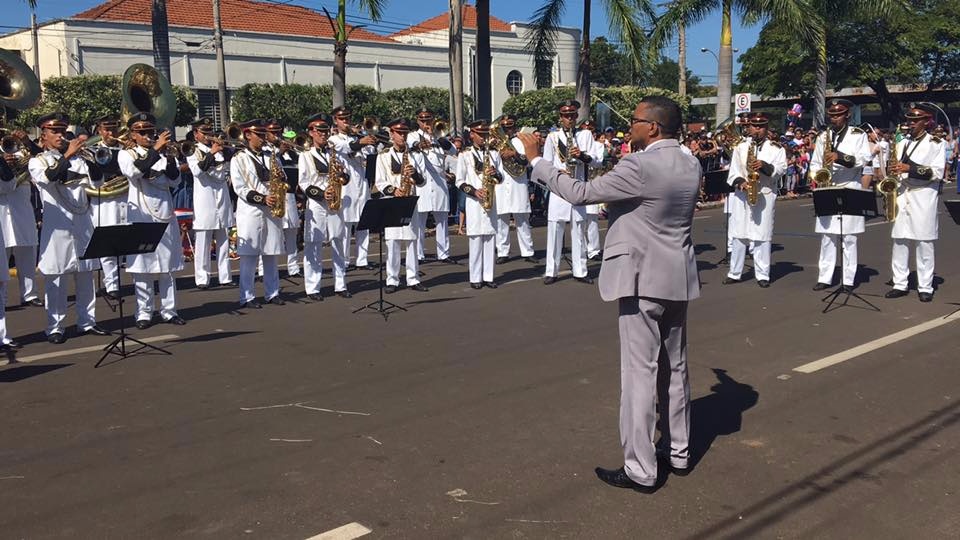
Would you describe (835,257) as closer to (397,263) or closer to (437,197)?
(397,263)

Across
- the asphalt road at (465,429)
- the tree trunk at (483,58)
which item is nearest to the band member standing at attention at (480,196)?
the asphalt road at (465,429)

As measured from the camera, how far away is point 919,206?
431 inches

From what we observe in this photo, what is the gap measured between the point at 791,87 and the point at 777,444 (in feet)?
147

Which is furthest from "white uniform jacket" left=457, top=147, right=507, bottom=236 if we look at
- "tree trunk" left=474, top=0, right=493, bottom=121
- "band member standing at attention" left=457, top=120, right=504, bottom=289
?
"tree trunk" left=474, top=0, right=493, bottom=121

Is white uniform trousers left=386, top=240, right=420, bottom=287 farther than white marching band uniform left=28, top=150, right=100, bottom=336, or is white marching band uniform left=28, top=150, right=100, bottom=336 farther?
white uniform trousers left=386, top=240, right=420, bottom=287

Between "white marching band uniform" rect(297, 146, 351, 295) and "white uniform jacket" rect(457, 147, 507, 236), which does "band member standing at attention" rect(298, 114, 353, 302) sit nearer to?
"white marching band uniform" rect(297, 146, 351, 295)

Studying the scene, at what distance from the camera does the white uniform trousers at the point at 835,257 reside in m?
11.5

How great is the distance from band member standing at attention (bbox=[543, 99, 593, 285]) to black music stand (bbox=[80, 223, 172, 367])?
5754 mm

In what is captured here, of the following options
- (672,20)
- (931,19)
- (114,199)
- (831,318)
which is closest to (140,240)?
(114,199)

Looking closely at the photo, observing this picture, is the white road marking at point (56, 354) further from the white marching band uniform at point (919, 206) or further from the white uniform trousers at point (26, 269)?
the white marching band uniform at point (919, 206)

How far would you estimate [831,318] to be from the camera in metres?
9.98

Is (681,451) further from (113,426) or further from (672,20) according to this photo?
(672,20)

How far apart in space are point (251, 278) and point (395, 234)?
80.3 inches

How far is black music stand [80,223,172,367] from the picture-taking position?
809 centimetres
